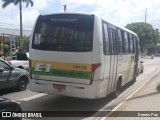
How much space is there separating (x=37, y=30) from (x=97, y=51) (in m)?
2.12

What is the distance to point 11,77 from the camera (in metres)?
13.2

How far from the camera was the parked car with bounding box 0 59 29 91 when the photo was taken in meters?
12.8

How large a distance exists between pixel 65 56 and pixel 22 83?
188 inches

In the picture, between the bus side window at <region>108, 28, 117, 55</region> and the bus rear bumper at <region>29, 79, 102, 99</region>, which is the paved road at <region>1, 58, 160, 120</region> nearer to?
the bus rear bumper at <region>29, 79, 102, 99</region>

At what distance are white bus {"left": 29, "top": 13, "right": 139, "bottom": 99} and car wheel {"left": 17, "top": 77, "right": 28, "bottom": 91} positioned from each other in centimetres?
354

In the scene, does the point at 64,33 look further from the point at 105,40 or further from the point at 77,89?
the point at 77,89

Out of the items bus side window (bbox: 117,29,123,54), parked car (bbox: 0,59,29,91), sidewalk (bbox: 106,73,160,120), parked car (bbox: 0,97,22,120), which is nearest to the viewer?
parked car (bbox: 0,97,22,120)

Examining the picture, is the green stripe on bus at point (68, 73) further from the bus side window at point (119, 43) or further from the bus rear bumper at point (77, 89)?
the bus side window at point (119, 43)

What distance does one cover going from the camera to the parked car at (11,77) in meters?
12.8

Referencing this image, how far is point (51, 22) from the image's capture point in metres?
10.4

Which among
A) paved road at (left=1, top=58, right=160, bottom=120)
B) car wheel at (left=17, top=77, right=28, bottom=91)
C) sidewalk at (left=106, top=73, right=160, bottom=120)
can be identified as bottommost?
paved road at (left=1, top=58, right=160, bottom=120)

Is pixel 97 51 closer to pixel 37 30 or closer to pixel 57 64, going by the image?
pixel 57 64

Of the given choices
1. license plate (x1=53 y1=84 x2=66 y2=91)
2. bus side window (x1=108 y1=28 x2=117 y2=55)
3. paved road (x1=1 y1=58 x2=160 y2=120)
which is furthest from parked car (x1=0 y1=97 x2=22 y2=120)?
bus side window (x1=108 y1=28 x2=117 y2=55)

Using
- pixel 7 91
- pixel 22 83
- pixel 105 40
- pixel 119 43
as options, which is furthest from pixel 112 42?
pixel 7 91
